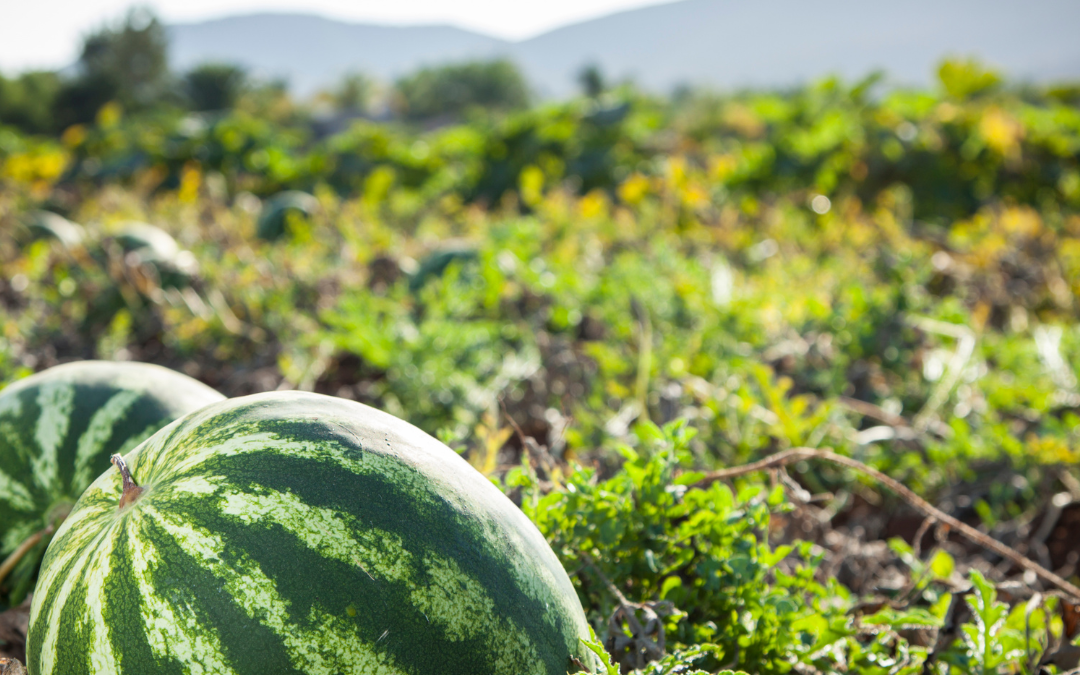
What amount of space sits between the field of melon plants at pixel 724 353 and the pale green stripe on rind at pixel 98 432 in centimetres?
20

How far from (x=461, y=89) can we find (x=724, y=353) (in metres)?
32.5

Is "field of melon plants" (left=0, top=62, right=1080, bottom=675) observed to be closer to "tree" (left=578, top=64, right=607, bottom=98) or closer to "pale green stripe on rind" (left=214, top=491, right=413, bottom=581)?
"pale green stripe on rind" (left=214, top=491, right=413, bottom=581)

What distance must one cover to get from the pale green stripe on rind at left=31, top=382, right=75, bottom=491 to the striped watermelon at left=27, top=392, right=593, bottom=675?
1.46 ft

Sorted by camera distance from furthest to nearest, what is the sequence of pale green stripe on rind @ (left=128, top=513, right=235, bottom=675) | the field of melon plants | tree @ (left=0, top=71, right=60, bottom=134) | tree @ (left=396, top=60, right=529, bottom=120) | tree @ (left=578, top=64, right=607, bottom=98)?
tree @ (left=396, top=60, right=529, bottom=120) < tree @ (left=0, top=71, right=60, bottom=134) < tree @ (left=578, top=64, right=607, bottom=98) < the field of melon plants < pale green stripe on rind @ (left=128, top=513, right=235, bottom=675)

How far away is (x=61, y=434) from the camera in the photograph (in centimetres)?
155

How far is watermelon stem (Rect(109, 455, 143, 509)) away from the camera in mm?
1046

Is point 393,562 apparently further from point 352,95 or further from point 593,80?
point 352,95

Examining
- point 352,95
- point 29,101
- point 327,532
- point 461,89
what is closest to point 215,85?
point 29,101

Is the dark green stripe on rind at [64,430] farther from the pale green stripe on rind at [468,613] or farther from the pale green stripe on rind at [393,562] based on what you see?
the pale green stripe on rind at [468,613]

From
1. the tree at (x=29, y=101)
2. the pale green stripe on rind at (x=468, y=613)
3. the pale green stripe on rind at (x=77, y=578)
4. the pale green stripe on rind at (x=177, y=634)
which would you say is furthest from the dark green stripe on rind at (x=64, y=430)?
the tree at (x=29, y=101)

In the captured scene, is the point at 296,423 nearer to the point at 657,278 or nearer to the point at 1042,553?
the point at 1042,553

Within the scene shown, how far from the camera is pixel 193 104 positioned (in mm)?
27094

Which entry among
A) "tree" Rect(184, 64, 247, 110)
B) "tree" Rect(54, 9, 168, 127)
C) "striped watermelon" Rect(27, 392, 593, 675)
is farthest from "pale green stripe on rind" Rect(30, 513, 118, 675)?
"tree" Rect(54, 9, 168, 127)

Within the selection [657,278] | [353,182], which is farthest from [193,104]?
[657,278]
